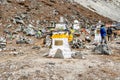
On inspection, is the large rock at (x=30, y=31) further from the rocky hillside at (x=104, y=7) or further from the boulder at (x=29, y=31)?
the rocky hillside at (x=104, y=7)

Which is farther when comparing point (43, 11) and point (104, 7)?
point (104, 7)

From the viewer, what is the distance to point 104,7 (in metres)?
45.2

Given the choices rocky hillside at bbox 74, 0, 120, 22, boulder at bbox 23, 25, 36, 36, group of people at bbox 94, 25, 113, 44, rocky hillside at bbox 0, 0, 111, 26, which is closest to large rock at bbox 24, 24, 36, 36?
boulder at bbox 23, 25, 36, 36

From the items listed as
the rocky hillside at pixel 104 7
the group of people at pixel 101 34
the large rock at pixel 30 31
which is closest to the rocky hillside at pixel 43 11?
the large rock at pixel 30 31

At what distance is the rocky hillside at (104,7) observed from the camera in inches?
1657

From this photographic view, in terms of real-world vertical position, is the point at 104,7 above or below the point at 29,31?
above

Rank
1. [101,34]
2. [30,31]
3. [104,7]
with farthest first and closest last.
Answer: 1. [104,7]
2. [30,31]
3. [101,34]

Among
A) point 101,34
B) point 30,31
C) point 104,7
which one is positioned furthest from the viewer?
point 104,7

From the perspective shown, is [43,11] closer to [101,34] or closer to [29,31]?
[29,31]

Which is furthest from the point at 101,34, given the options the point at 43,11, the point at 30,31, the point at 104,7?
the point at 104,7

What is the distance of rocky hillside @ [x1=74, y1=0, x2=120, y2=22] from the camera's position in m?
42.1

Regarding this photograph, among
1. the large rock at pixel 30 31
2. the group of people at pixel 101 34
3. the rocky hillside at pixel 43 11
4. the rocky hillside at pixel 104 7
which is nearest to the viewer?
the group of people at pixel 101 34

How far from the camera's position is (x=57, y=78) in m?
12.6

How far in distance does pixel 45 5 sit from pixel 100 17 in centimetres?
742
